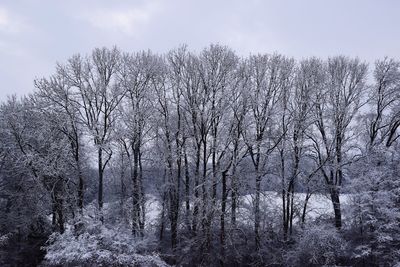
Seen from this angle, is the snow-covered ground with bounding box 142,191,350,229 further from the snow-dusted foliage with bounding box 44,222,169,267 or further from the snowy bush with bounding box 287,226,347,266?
the snow-dusted foliage with bounding box 44,222,169,267

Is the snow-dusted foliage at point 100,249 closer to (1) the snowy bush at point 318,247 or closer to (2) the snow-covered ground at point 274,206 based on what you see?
(2) the snow-covered ground at point 274,206

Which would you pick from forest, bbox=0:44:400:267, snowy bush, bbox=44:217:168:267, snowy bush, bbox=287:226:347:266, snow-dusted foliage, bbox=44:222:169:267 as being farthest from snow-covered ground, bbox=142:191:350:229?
snowy bush, bbox=44:217:168:267

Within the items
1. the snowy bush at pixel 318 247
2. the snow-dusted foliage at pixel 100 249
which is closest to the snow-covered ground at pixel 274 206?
the snowy bush at pixel 318 247

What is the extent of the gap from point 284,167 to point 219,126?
219 inches

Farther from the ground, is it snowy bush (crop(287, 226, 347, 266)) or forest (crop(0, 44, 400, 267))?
forest (crop(0, 44, 400, 267))

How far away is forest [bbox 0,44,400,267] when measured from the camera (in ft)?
88.4

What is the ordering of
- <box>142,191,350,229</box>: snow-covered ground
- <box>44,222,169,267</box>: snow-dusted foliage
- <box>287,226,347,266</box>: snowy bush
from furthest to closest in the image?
<box>142,191,350,229</box>: snow-covered ground
<box>287,226,347,266</box>: snowy bush
<box>44,222,169,267</box>: snow-dusted foliage

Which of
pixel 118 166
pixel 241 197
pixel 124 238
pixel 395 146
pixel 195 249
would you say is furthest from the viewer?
pixel 118 166

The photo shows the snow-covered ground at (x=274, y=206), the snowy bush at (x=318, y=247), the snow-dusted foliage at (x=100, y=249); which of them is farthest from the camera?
the snow-covered ground at (x=274, y=206)

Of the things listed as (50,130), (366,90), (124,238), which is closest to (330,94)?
(366,90)

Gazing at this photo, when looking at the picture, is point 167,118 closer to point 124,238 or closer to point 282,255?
point 124,238

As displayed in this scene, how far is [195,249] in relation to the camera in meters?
26.3

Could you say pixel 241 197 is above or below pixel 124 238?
above

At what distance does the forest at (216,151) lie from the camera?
26953 mm
